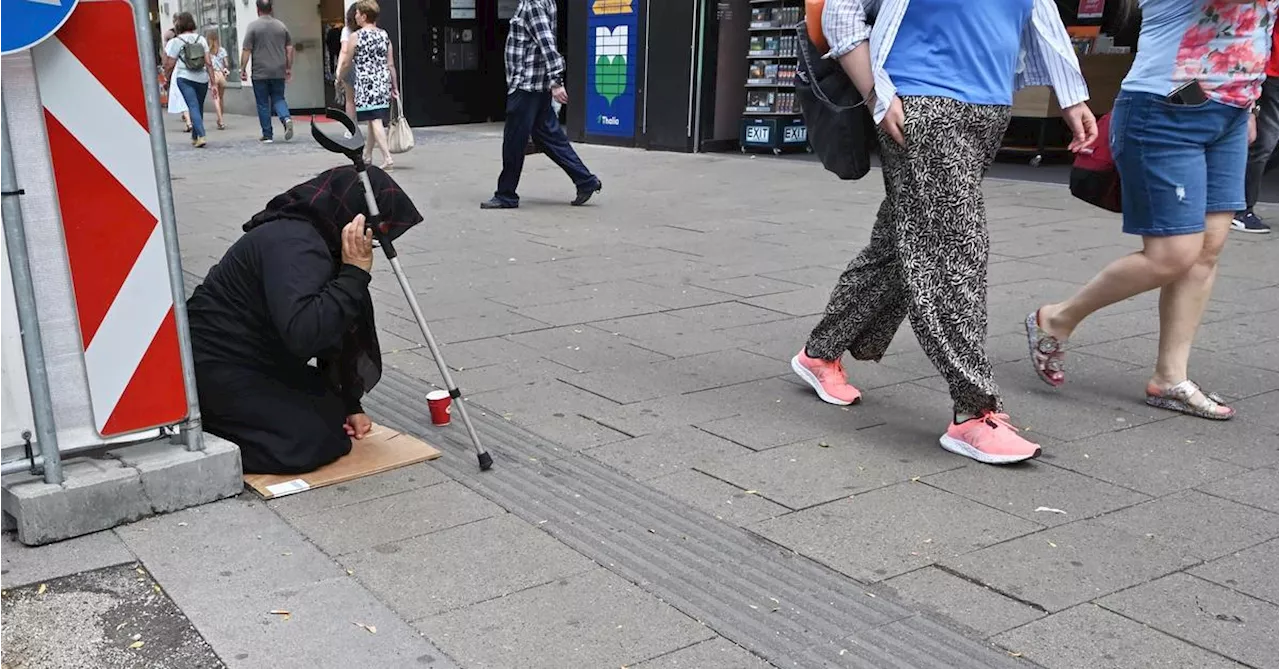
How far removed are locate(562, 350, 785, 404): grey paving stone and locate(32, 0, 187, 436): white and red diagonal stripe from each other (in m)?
1.71

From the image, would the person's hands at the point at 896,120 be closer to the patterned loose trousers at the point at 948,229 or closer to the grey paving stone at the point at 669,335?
the patterned loose trousers at the point at 948,229

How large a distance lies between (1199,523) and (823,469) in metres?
1.09

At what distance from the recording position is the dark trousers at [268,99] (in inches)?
614

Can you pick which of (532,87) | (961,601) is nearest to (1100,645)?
(961,601)

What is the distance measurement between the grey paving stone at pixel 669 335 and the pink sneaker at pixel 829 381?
2.53 ft

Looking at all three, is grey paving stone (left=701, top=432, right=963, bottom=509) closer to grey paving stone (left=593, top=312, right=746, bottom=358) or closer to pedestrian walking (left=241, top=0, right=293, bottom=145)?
grey paving stone (left=593, top=312, right=746, bottom=358)

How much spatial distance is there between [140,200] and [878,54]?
87.4 inches

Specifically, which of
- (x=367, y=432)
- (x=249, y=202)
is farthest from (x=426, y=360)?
(x=249, y=202)

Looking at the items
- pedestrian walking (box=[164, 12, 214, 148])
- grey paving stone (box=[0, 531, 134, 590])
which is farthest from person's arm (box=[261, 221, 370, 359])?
pedestrian walking (box=[164, 12, 214, 148])

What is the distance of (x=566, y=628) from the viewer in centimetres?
279

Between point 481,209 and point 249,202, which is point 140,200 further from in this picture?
point 249,202

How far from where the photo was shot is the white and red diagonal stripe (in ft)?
10.2

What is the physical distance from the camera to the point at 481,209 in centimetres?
949

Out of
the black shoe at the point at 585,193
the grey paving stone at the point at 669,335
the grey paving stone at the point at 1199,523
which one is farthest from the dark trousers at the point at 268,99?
the grey paving stone at the point at 1199,523
